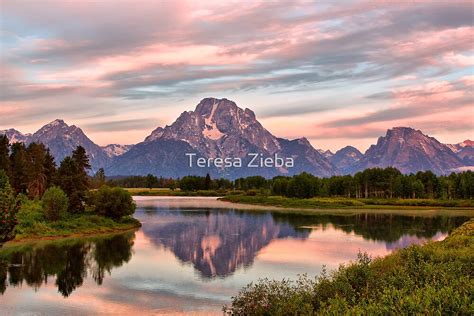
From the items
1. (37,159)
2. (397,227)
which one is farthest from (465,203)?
(37,159)

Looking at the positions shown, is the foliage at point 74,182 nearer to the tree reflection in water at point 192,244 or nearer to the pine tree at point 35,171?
the pine tree at point 35,171

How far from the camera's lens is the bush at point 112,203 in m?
102

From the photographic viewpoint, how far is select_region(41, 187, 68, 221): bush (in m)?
88.8

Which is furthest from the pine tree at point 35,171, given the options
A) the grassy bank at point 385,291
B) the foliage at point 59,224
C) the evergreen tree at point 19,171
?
the grassy bank at point 385,291

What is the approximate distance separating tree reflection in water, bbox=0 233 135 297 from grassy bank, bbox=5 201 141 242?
5.19m

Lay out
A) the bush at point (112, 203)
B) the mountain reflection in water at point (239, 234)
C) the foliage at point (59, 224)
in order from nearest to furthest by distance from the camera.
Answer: the mountain reflection in water at point (239, 234) → the foliage at point (59, 224) → the bush at point (112, 203)

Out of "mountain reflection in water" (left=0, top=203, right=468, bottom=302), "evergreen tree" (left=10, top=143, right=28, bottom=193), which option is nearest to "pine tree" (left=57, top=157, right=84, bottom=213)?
"evergreen tree" (left=10, top=143, right=28, bottom=193)

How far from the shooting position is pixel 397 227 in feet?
357

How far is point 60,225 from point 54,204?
12.5ft

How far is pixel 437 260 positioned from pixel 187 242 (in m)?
53.1

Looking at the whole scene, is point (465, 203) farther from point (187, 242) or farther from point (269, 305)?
point (269, 305)

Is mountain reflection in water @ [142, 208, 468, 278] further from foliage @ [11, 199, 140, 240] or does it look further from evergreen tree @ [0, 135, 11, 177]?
evergreen tree @ [0, 135, 11, 177]

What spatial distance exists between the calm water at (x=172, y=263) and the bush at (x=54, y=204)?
1053 centimetres

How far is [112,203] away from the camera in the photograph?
10194cm
